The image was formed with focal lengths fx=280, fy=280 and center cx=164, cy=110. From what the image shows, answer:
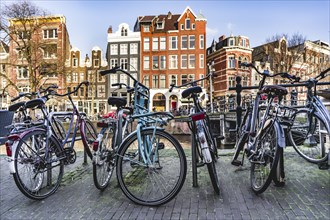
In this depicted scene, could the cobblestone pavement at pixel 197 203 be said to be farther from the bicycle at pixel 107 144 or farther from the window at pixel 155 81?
the window at pixel 155 81

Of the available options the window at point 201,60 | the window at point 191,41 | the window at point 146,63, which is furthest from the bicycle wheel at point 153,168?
the window at point 191,41

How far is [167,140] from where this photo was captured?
8.72ft

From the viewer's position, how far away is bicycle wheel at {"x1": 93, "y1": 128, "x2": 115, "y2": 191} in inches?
116

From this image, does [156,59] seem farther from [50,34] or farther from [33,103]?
[33,103]

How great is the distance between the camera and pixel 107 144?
3.18 m

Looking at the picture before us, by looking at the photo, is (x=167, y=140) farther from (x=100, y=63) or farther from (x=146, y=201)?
(x=100, y=63)

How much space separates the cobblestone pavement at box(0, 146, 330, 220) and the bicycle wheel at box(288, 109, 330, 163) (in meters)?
0.29

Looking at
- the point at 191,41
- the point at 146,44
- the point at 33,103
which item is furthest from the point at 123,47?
the point at 33,103

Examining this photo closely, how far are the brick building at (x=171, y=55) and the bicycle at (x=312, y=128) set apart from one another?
32.3m

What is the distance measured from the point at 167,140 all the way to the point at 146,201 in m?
0.59

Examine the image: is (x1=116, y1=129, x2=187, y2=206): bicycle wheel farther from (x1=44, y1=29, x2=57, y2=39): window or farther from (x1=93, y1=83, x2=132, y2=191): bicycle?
(x1=44, y1=29, x2=57, y2=39): window

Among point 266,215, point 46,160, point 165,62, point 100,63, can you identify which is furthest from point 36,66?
point 266,215

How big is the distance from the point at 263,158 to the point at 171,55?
35.0 meters

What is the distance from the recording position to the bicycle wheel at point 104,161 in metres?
2.94
